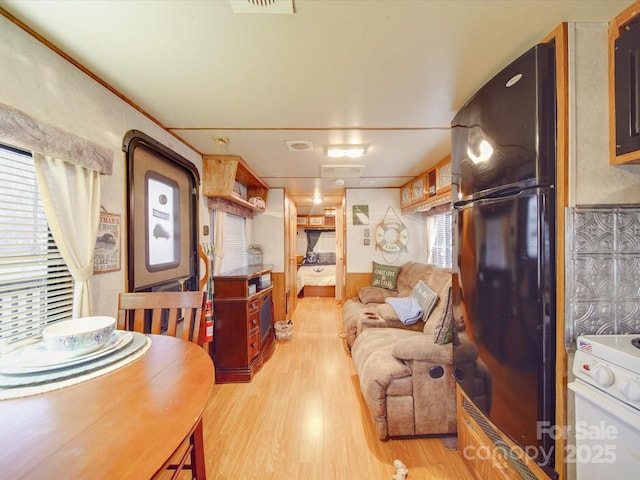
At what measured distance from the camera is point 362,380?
1923mm

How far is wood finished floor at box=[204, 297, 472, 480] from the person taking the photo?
1509mm

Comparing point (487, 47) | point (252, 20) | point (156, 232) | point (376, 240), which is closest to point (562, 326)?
point (487, 47)

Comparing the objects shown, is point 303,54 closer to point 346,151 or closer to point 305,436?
point 346,151

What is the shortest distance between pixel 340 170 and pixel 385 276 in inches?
75.7

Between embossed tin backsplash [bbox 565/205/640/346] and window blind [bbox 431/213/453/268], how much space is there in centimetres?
234

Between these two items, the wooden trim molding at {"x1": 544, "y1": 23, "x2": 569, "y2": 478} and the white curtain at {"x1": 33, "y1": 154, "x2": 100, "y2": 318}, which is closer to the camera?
the wooden trim molding at {"x1": 544, "y1": 23, "x2": 569, "y2": 478}

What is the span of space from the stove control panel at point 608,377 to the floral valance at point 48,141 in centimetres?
237

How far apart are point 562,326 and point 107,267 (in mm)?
2335

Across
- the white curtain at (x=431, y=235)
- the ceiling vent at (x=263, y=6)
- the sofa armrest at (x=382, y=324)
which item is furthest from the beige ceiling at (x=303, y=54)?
the white curtain at (x=431, y=235)

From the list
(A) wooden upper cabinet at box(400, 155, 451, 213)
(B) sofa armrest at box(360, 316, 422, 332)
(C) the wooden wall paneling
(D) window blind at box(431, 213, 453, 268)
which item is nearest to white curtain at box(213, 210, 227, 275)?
(C) the wooden wall paneling

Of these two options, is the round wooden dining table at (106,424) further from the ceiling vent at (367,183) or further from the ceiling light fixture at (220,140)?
the ceiling vent at (367,183)

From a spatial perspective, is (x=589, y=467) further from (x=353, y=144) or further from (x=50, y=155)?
(x=50, y=155)

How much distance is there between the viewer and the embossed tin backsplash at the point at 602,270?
3.15 ft

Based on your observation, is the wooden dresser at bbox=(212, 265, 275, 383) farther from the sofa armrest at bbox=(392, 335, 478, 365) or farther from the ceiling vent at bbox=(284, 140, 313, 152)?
the sofa armrest at bbox=(392, 335, 478, 365)
